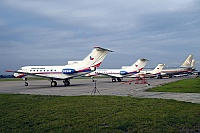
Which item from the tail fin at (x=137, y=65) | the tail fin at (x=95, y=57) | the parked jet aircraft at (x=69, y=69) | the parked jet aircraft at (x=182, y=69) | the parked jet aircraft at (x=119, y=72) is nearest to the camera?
the parked jet aircraft at (x=69, y=69)

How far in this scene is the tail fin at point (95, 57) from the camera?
110ft

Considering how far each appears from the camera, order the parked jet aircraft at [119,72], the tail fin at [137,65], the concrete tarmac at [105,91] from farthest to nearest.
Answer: the tail fin at [137,65]
the parked jet aircraft at [119,72]
the concrete tarmac at [105,91]

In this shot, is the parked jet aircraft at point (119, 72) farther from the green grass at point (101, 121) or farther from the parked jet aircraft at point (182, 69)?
the green grass at point (101, 121)

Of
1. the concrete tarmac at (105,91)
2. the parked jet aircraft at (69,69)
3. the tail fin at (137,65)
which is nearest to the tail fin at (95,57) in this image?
the parked jet aircraft at (69,69)

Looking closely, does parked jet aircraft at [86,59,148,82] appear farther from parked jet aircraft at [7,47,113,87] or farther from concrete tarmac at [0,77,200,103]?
concrete tarmac at [0,77,200,103]

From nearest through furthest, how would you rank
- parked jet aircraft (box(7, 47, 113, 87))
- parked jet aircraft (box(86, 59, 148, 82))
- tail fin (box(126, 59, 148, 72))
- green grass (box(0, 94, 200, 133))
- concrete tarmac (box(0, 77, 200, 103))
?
green grass (box(0, 94, 200, 133)), concrete tarmac (box(0, 77, 200, 103)), parked jet aircraft (box(7, 47, 113, 87)), parked jet aircraft (box(86, 59, 148, 82)), tail fin (box(126, 59, 148, 72))

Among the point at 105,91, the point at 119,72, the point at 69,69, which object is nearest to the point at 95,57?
the point at 69,69

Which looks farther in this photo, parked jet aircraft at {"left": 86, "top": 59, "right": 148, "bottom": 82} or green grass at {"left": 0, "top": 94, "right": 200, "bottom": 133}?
parked jet aircraft at {"left": 86, "top": 59, "right": 148, "bottom": 82}

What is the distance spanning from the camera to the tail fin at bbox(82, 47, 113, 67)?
110 feet

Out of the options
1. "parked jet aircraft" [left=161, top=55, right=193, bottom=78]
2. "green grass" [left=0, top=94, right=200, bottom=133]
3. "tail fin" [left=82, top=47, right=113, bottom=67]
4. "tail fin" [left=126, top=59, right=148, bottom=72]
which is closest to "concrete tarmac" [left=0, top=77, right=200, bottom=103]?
"tail fin" [left=82, top=47, right=113, bottom=67]

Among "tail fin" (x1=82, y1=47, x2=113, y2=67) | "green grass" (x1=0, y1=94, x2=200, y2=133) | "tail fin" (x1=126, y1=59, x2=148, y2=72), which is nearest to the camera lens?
"green grass" (x1=0, y1=94, x2=200, y2=133)

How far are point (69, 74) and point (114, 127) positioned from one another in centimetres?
2650

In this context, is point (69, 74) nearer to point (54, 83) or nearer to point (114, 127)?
point (54, 83)

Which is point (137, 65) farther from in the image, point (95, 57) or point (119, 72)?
point (95, 57)
